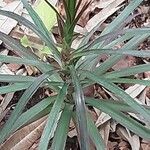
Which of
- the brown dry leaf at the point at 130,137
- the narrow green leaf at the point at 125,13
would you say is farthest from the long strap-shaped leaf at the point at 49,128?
the brown dry leaf at the point at 130,137

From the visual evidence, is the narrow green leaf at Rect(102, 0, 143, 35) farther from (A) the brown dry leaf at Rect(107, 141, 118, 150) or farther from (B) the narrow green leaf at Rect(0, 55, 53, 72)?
(A) the brown dry leaf at Rect(107, 141, 118, 150)

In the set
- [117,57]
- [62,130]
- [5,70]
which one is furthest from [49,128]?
[5,70]

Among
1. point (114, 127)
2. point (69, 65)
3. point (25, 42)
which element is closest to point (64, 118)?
point (69, 65)

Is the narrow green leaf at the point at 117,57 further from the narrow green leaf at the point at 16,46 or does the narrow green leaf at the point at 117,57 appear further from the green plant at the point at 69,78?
the narrow green leaf at the point at 16,46

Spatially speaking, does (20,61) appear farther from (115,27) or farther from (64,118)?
(115,27)

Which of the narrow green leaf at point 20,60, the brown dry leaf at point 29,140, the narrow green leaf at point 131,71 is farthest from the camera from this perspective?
the brown dry leaf at point 29,140

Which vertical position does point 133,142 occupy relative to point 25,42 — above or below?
below

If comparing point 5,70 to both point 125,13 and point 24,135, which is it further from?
point 125,13
